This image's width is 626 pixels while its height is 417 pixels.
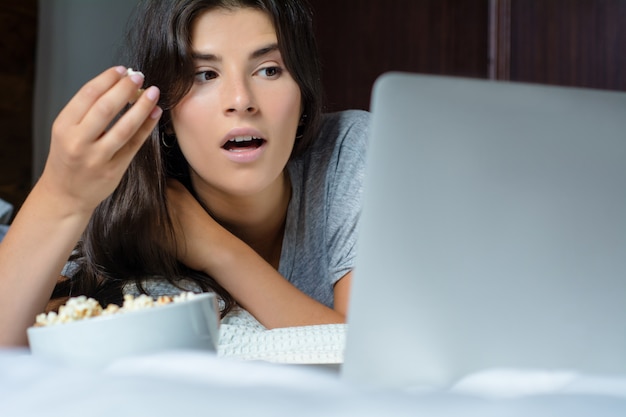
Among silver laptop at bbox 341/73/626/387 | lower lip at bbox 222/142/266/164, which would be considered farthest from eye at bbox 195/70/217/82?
silver laptop at bbox 341/73/626/387

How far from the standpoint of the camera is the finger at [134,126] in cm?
84

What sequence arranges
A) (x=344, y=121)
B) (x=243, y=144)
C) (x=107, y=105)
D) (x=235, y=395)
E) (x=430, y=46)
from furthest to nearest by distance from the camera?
(x=430, y=46) → (x=344, y=121) → (x=243, y=144) → (x=107, y=105) → (x=235, y=395)

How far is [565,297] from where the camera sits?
1.68ft

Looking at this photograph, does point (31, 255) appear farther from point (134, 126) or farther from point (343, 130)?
point (343, 130)

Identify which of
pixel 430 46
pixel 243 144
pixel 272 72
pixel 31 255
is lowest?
pixel 31 255

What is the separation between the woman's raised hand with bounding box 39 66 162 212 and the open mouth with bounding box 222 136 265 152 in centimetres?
34

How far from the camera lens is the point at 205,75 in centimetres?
123

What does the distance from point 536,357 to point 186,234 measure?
847mm

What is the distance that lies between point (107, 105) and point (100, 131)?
34 mm

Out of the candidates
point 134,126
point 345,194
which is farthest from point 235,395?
point 345,194

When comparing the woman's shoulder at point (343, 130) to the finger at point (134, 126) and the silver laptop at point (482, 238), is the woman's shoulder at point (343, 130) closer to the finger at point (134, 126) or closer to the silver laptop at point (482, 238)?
the finger at point (134, 126)

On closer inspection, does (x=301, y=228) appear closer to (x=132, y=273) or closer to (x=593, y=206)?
(x=132, y=273)

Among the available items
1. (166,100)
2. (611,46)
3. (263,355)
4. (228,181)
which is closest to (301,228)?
(228,181)

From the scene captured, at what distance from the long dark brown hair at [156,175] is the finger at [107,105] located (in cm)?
37
